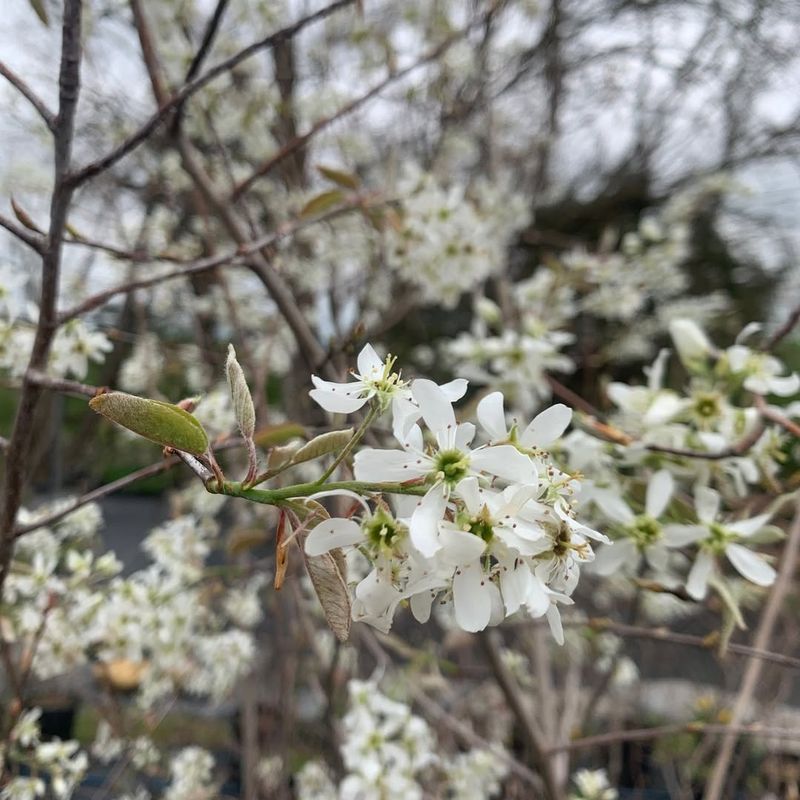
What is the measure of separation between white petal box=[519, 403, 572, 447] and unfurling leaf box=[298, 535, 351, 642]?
143mm

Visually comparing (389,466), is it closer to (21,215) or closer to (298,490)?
(298,490)

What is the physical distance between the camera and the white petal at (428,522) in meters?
0.32

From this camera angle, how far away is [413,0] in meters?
2.13

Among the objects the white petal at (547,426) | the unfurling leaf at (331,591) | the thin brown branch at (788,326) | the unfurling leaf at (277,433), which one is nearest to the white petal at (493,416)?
the white petal at (547,426)

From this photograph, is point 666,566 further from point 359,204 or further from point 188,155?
point 188,155

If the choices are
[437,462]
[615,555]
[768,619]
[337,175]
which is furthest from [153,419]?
[768,619]

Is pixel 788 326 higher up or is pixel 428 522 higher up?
Result: pixel 788 326

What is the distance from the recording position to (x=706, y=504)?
63 cm

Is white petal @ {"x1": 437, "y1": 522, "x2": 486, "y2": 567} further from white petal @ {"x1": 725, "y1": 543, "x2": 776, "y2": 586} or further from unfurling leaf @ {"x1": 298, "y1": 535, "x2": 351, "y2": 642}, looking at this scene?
white petal @ {"x1": 725, "y1": 543, "x2": 776, "y2": 586}

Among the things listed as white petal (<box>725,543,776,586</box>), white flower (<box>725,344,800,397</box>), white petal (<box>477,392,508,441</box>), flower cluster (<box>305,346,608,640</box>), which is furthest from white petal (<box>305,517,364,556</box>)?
white flower (<box>725,344,800,397</box>)

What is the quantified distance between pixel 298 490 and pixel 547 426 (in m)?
0.16

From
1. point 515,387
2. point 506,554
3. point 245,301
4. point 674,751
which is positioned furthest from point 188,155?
point 674,751

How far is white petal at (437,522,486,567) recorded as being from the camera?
327 millimetres

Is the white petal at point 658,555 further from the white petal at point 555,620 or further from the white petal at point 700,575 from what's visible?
the white petal at point 555,620
